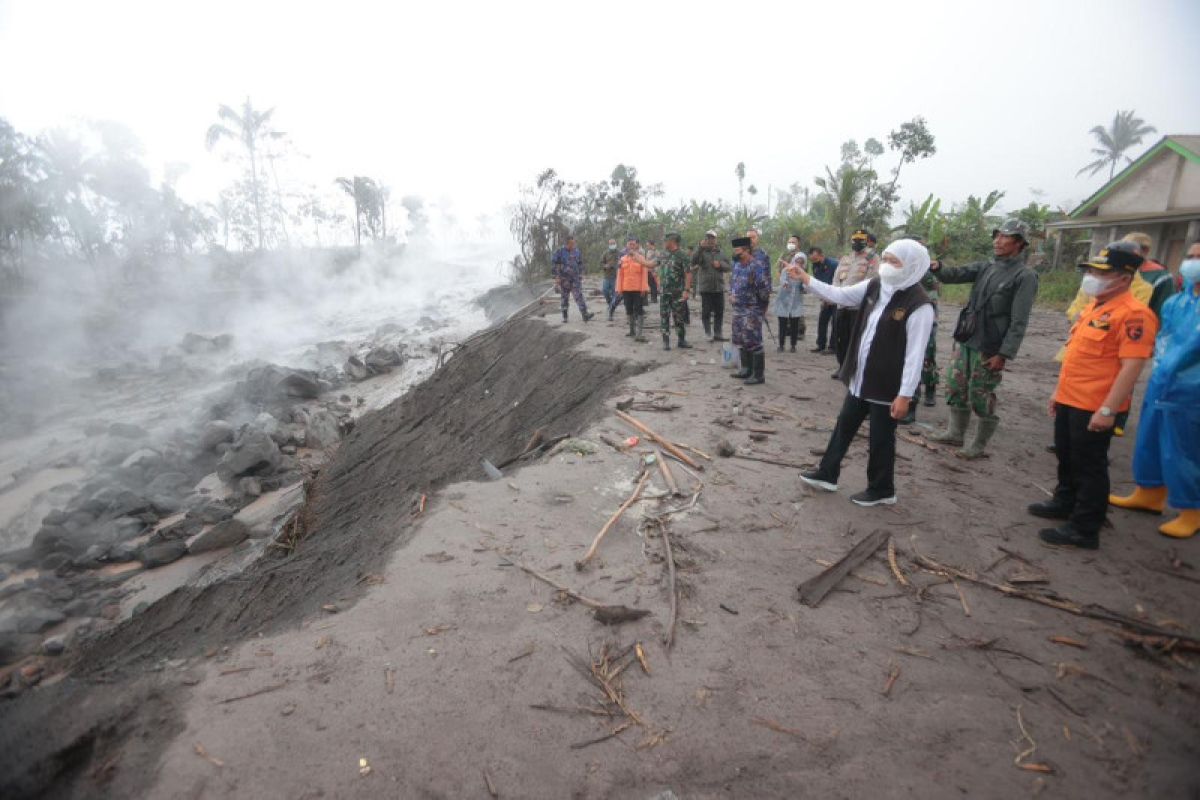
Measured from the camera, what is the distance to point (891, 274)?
3.60m

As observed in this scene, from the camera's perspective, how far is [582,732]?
7.45ft

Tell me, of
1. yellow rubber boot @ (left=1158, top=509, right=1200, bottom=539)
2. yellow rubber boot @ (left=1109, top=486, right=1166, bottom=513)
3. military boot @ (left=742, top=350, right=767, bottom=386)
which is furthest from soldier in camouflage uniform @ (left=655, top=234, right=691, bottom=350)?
yellow rubber boot @ (left=1158, top=509, right=1200, bottom=539)

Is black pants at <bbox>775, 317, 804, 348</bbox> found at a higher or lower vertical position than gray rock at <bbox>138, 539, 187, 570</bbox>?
higher

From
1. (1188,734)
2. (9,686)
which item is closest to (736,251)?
(1188,734)

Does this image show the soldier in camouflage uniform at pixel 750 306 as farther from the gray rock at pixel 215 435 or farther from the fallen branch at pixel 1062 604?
the gray rock at pixel 215 435

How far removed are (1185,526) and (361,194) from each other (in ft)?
153

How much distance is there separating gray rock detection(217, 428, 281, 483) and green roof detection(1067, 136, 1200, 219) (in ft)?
73.7

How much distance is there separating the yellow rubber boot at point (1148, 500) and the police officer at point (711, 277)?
542 centimetres

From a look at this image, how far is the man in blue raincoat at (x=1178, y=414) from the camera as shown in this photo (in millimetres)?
3486

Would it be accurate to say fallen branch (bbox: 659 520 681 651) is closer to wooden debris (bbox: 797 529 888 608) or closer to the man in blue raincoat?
wooden debris (bbox: 797 529 888 608)

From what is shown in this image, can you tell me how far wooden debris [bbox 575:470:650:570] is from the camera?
3405mm

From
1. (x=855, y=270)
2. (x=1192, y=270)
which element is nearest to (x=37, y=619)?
(x=855, y=270)

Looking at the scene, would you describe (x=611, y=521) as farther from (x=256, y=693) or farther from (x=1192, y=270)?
(x=1192, y=270)

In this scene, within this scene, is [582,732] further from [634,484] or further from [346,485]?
[346,485]
